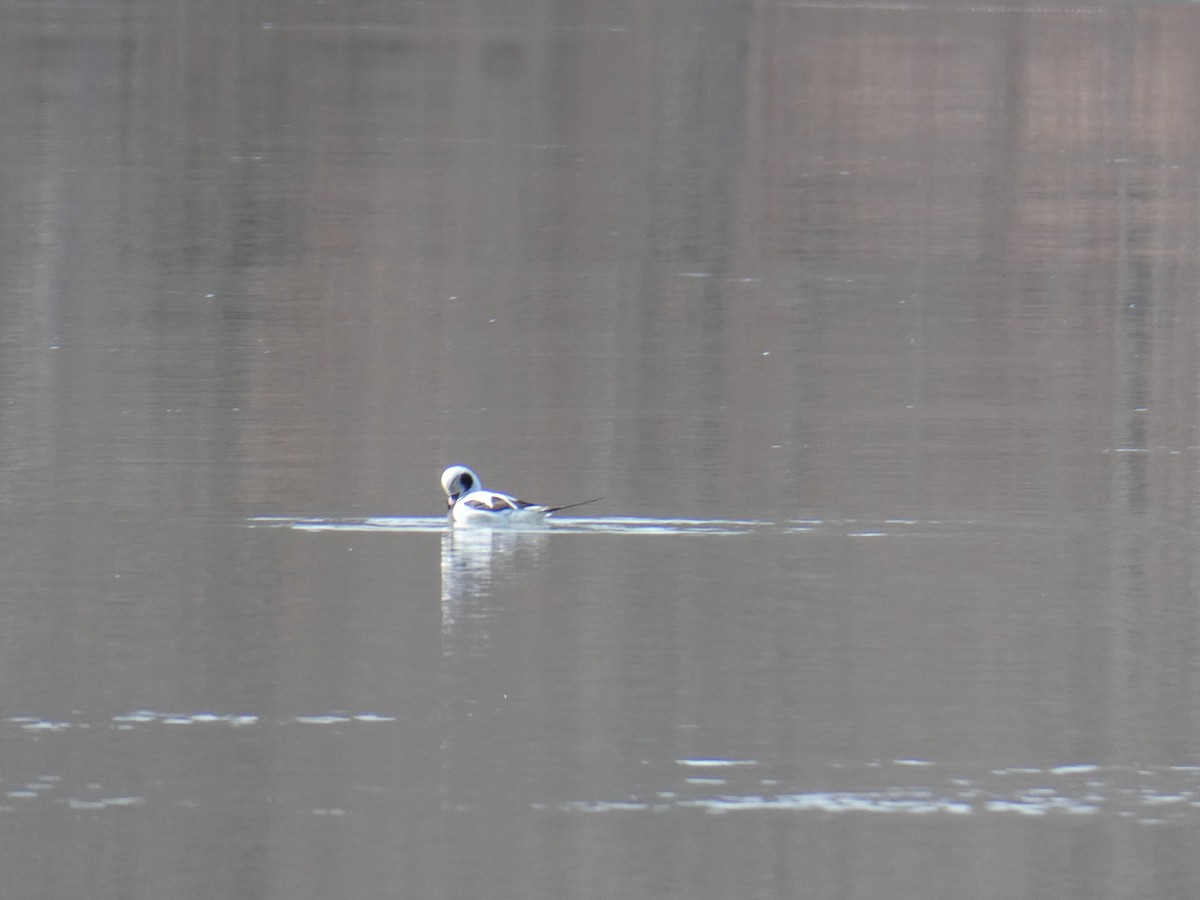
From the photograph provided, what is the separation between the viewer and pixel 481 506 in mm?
8703

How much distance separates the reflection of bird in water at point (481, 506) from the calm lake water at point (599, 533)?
3.7 inches

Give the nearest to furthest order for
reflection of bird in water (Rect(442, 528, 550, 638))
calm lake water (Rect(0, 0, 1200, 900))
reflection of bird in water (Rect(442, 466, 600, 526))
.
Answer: calm lake water (Rect(0, 0, 1200, 900)) → reflection of bird in water (Rect(442, 528, 550, 638)) → reflection of bird in water (Rect(442, 466, 600, 526))

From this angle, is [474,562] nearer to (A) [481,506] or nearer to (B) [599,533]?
(A) [481,506]

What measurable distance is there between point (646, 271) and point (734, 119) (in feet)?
37.2

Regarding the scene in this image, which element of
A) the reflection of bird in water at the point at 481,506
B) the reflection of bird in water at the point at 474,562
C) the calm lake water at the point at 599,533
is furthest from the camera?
the reflection of bird in water at the point at 481,506

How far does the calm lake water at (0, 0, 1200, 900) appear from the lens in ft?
18.7

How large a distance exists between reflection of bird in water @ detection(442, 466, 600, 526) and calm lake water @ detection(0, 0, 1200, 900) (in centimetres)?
9

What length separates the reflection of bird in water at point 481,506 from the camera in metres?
8.70

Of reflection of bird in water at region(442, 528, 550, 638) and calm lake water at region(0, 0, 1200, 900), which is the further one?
reflection of bird in water at region(442, 528, 550, 638)

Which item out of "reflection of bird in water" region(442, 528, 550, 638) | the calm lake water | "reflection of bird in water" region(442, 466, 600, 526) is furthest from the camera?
"reflection of bird in water" region(442, 466, 600, 526)

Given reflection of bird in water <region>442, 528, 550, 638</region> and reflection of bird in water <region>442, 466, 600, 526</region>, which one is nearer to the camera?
reflection of bird in water <region>442, 528, 550, 638</region>

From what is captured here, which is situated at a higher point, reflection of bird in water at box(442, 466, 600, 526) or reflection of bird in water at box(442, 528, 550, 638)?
reflection of bird in water at box(442, 466, 600, 526)

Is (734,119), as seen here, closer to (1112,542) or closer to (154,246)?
(154,246)

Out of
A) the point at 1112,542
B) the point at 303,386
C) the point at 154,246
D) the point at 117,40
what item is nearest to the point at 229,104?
the point at 117,40
